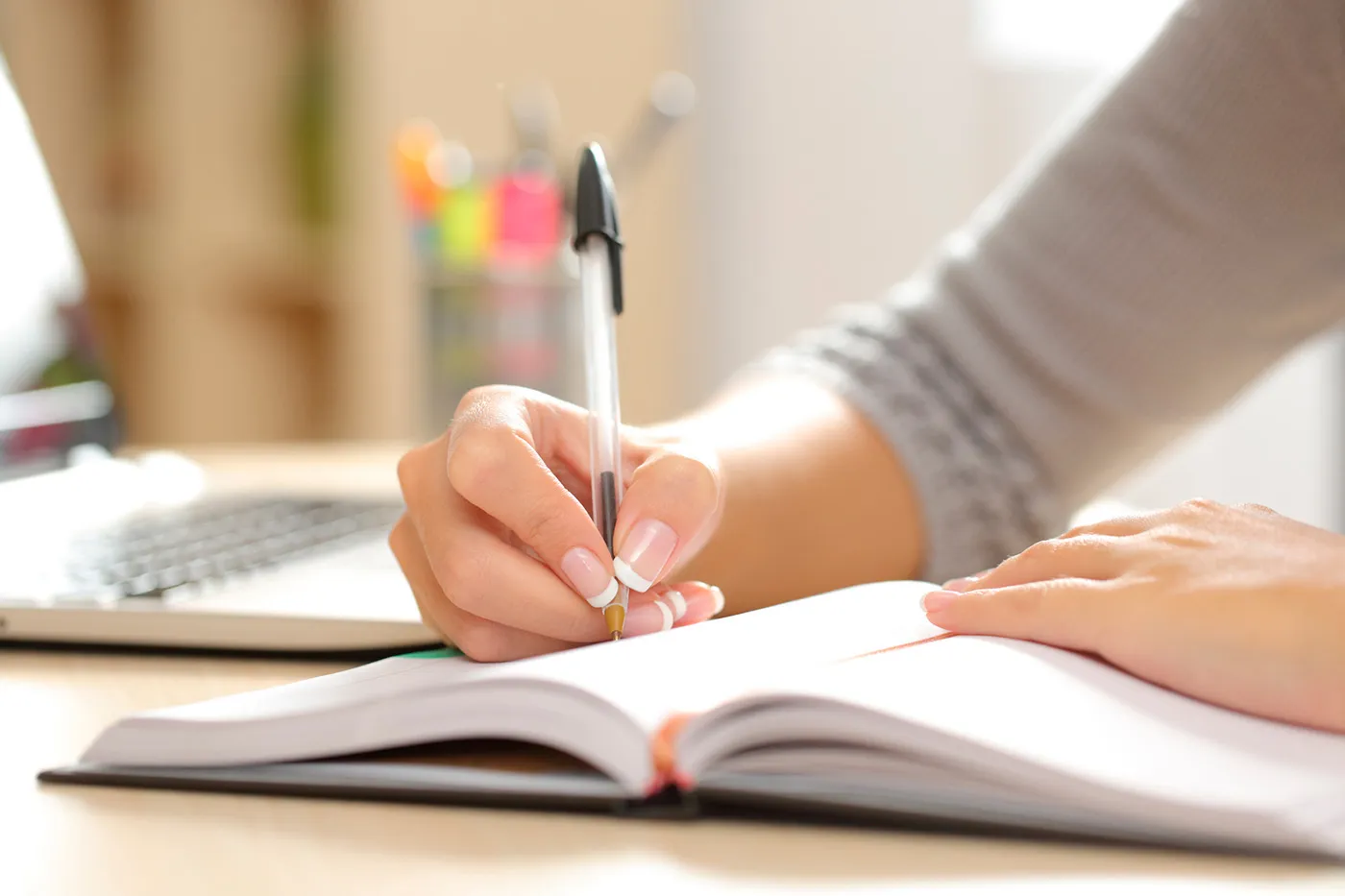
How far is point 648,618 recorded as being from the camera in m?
0.46

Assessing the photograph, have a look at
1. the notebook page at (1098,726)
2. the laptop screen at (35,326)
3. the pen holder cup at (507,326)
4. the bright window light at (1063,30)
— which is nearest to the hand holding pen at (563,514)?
the notebook page at (1098,726)

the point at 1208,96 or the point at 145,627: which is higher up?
the point at 1208,96

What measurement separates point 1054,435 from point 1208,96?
20cm

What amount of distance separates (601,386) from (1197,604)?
0.73ft

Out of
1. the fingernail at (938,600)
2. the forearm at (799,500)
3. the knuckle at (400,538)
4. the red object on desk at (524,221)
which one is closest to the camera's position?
the fingernail at (938,600)

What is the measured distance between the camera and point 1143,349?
76 cm

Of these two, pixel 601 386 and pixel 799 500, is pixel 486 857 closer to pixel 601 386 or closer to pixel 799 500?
pixel 601 386

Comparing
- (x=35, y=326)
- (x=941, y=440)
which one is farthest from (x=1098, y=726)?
(x=35, y=326)

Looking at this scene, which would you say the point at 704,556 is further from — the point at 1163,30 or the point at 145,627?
the point at 1163,30

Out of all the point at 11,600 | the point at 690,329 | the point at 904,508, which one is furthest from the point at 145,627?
the point at 690,329

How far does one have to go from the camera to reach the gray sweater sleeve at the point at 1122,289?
0.71 meters

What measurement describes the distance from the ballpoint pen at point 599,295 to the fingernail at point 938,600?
123 mm

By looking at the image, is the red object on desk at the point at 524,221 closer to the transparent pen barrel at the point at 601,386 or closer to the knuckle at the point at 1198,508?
the transparent pen barrel at the point at 601,386

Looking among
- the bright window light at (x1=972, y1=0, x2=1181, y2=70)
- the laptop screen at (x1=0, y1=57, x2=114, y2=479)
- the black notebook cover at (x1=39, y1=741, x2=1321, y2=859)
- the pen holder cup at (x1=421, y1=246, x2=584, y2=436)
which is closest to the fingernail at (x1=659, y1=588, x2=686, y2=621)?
the black notebook cover at (x1=39, y1=741, x2=1321, y2=859)
